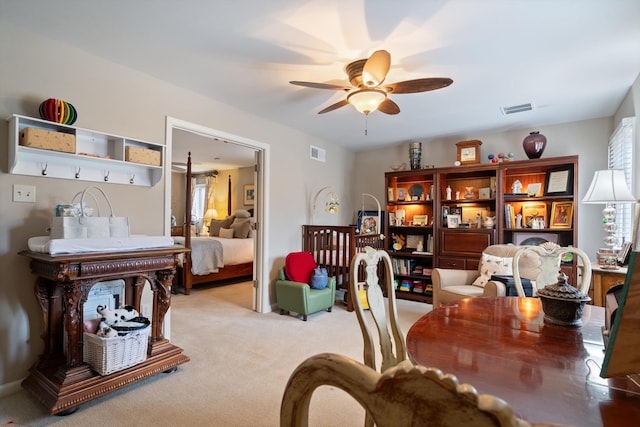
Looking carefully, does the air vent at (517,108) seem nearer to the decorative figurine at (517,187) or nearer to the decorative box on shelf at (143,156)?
the decorative figurine at (517,187)

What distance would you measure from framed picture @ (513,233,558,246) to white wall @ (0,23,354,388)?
3854 mm

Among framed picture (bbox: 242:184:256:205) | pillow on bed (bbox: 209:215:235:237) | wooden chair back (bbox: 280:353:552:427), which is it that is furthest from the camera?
framed picture (bbox: 242:184:256:205)

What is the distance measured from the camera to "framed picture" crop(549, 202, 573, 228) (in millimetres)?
3799

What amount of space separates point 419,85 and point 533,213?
2.96m

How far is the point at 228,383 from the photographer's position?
2.26 m

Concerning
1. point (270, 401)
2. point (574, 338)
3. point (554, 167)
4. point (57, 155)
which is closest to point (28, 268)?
point (57, 155)

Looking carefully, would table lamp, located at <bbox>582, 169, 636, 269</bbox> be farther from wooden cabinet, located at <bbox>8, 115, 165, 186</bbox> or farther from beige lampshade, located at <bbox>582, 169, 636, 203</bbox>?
wooden cabinet, located at <bbox>8, 115, 165, 186</bbox>

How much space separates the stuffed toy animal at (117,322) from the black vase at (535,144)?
14.6 feet

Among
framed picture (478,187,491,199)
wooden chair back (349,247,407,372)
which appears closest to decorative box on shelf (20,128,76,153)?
wooden chair back (349,247,407,372)

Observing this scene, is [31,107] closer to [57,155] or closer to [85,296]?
[57,155]

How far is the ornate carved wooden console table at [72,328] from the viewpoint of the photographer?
6.16 ft

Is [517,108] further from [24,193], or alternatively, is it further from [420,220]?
[24,193]

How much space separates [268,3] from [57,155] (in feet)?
5.84

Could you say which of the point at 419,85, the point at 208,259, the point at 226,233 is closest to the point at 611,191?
the point at 419,85
